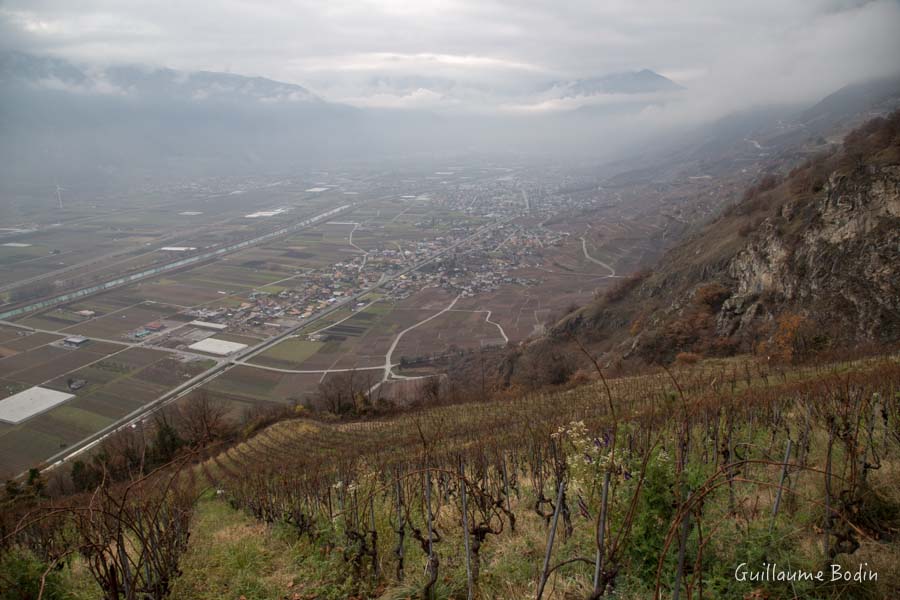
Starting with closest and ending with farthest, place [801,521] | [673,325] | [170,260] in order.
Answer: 1. [801,521]
2. [673,325]
3. [170,260]

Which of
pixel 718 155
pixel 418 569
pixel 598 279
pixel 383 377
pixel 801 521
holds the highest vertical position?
pixel 718 155

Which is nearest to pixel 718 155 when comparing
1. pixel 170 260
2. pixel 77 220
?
pixel 170 260

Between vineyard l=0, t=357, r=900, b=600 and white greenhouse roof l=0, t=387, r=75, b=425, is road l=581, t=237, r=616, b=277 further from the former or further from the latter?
white greenhouse roof l=0, t=387, r=75, b=425

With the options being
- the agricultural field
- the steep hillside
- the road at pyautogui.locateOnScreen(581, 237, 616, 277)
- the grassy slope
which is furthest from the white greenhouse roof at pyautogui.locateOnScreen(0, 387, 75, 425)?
the road at pyautogui.locateOnScreen(581, 237, 616, 277)

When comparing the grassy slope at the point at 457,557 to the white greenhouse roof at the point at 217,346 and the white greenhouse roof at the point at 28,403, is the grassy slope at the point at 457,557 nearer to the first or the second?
the white greenhouse roof at the point at 28,403

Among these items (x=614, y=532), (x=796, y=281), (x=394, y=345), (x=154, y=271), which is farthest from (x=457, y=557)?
(x=154, y=271)

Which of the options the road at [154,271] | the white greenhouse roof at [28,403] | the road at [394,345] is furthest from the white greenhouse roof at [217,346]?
the road at [154,271]

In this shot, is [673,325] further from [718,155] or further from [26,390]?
[718,155]
